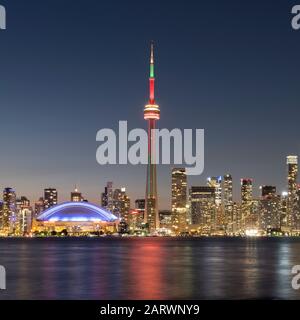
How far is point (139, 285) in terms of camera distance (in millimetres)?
46469

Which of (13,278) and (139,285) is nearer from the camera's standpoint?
(139,285)

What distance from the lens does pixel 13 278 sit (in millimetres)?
52375

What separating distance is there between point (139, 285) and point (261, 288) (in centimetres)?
937
